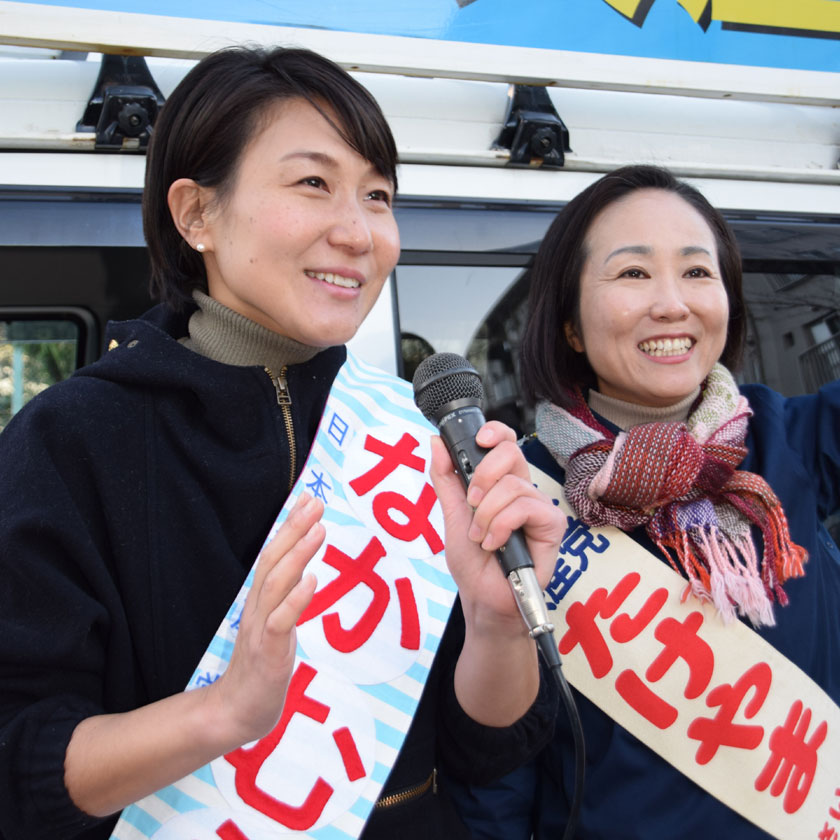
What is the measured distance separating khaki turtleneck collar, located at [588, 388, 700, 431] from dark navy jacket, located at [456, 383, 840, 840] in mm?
156

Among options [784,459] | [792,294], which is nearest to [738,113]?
[792,294]

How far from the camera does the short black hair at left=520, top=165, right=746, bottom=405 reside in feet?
6.12

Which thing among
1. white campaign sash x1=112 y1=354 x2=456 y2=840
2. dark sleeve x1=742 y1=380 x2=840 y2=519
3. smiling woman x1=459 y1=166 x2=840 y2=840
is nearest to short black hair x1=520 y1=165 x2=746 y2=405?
smiling woman x1=459 y1=166 x2=840 y2=840

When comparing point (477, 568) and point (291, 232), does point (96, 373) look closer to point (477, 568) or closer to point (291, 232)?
point (291, 232)

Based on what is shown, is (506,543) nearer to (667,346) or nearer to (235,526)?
(235,526)

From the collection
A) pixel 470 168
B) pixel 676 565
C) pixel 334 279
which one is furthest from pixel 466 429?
pixel 470 168

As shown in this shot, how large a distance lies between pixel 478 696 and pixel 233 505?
0.51 meters

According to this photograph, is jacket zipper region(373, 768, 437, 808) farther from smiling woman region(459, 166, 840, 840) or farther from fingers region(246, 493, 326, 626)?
fingers region(246, 493, 326, 626)

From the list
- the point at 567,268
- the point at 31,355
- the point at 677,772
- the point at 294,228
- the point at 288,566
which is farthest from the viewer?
the point at 567,268

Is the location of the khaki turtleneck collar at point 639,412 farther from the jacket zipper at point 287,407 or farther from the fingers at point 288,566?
the fingers at point 288,566

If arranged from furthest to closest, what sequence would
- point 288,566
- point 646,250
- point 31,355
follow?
point 646,250, point 31,355, point 288,566

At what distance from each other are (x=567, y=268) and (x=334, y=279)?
72cm

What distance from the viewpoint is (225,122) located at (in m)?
1.37

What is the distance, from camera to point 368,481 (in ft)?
4.87
